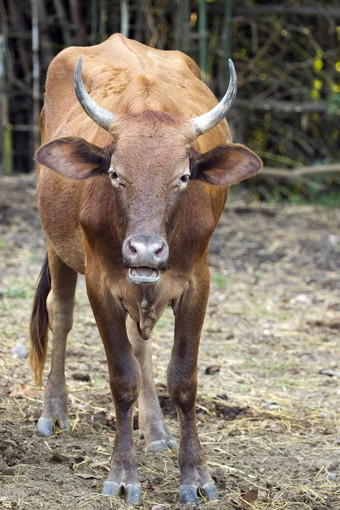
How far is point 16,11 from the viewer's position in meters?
12.3

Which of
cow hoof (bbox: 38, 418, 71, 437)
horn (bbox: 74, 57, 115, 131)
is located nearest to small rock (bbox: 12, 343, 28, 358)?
cow hoof (bbox: 38, 418, 71, 437)

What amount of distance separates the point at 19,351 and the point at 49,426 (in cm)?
126

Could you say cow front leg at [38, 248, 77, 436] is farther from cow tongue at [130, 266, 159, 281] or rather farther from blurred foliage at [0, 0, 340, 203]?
blurred foliage at [0, 0, 340, 203]

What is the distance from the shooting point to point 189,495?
393 cm

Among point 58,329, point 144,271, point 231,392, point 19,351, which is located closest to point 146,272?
point 144,271

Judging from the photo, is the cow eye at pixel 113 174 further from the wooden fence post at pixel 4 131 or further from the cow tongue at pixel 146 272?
the wooden fence post at pixel 4 131

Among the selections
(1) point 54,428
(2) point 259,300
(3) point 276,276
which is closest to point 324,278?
(3) point 276,276

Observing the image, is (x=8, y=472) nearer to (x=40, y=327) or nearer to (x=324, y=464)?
(x=40, y=327)

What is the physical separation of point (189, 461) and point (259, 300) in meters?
3.73

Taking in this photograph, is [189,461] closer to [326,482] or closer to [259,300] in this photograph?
[326,482]

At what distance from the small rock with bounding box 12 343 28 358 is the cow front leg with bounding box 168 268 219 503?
2060 millimetres

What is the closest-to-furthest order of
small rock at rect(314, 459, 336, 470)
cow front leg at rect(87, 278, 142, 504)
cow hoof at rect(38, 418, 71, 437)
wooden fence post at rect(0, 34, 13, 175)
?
cow front leg at rect(87, 278, 142, 504), small rock at rect(314, 459, 336, 470), cow hoof at rect(38, 418, 71, 437), wooden fence post at rect(0, 34, 13, 175)

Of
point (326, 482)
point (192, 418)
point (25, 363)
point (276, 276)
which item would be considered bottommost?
point (276, 276)

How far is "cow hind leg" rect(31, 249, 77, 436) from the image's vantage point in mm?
4840
